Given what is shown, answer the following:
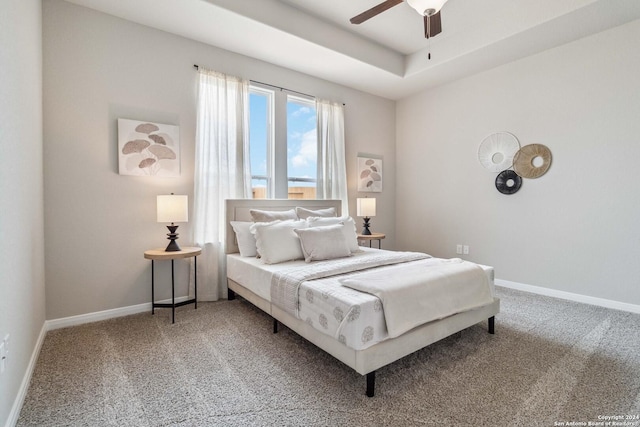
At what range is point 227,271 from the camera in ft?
11.6

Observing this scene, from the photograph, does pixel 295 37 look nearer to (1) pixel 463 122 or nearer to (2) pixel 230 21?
(2) pixel 230 21

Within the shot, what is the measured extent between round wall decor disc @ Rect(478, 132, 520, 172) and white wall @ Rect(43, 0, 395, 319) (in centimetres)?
373

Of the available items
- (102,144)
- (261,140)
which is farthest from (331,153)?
(102,144)

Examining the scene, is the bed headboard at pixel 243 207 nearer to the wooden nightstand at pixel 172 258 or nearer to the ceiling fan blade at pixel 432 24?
the wooden nightstand at pixel 172 258

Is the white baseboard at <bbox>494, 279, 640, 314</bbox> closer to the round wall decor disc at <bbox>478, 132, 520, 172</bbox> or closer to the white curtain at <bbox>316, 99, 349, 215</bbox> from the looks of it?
the round wall decor disc at <bbox>478, 132, 520, 172</bbox>

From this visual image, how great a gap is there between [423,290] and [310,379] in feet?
3.09

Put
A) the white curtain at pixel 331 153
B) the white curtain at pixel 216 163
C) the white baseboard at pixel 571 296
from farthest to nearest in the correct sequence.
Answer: the white curtain at pixel 331 153 < the white curtain at pixel 216 163 < the white baseboard at pixel 571 296

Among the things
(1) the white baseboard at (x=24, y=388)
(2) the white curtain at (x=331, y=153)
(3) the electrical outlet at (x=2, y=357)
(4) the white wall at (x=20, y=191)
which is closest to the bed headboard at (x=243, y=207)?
(2) the white curtain at (x=331, y=153)

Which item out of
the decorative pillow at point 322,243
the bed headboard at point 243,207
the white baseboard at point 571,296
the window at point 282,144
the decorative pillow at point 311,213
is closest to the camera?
the decorative pillow at point 322,243

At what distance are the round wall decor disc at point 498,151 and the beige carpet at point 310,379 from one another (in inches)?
83.6

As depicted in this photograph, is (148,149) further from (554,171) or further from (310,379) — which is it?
(554,171)

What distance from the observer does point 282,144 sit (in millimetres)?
4184

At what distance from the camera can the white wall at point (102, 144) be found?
9.03 ft

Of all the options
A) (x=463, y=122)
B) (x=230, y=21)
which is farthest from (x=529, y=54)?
(x=230, y=21)
